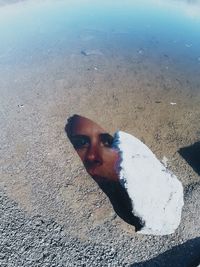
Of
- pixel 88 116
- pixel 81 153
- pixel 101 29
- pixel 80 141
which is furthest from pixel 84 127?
pixel 101 29

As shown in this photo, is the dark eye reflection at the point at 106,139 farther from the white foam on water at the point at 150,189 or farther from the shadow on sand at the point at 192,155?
the shadow on sand at the point at 192,155

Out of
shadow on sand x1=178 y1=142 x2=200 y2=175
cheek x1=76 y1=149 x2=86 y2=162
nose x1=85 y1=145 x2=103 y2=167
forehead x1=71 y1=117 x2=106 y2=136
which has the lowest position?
shadow on sand x1=178 y1=142 x2=200 y2=175

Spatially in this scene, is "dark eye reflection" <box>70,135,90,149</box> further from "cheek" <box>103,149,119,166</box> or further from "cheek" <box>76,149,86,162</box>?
"cheek" <box>103,149,119,166</box>

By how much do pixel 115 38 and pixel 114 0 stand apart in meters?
11.8

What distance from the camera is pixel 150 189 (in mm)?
12742

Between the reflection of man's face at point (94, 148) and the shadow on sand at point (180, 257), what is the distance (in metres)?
4.07

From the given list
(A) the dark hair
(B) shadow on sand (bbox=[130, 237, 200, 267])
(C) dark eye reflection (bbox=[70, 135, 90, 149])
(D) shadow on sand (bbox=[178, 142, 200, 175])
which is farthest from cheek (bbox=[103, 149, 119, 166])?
(B) shadow on sand (bbox=[130, 237, 200, 267])

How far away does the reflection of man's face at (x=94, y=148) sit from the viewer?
14.3 metres

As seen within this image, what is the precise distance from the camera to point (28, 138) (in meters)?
15.9

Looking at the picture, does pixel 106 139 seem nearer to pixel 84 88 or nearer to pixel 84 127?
pixel 84 127

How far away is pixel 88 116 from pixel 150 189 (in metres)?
6.72

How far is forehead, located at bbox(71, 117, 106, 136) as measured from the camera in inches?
653

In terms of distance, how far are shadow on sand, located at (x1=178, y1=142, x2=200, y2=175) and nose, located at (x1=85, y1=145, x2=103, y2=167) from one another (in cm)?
432

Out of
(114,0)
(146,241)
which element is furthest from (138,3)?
(146,241)
